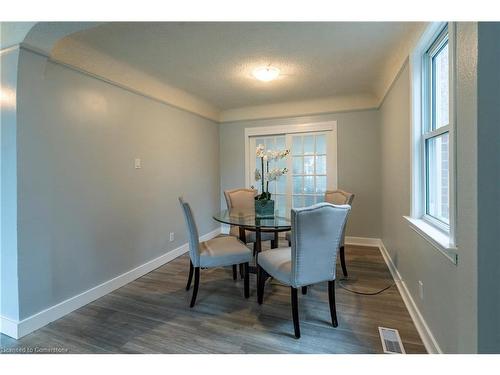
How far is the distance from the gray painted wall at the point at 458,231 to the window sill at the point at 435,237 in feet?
0.15

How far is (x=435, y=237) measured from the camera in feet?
4.95

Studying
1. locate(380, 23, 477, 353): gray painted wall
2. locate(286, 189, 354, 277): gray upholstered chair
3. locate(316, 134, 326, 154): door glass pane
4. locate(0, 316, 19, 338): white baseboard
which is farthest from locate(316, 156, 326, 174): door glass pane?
locate(0, 316, 19, 338): white baseboard

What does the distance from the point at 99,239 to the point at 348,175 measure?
3.53 meters

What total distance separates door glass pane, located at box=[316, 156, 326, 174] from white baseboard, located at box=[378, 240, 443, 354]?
70.6 inches

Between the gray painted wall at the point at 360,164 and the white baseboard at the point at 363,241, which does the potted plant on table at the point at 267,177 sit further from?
the white baseboard at the point at 363,241

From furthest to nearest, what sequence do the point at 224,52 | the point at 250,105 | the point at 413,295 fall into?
the point at 250,105
the point at 224,52
the point at 413,295

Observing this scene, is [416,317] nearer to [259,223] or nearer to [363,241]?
[259,223]

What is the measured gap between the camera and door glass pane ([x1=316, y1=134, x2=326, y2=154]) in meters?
4.13

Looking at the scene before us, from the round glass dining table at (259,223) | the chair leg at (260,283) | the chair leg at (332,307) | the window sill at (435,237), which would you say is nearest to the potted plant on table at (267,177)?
the round glass dining table at (259,223)

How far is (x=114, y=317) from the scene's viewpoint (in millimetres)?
2031

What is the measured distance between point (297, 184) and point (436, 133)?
2677 millimetres
